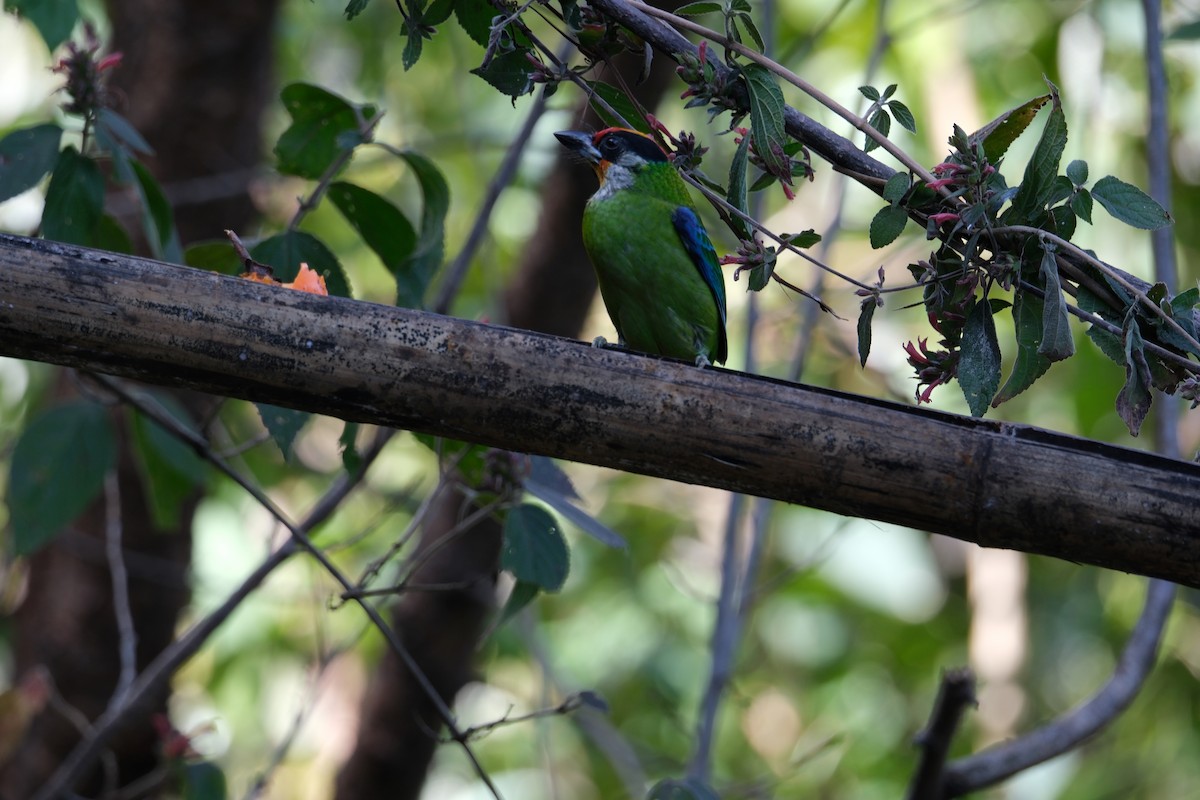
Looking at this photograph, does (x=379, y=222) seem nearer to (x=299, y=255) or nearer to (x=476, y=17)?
(x=299, y=255)

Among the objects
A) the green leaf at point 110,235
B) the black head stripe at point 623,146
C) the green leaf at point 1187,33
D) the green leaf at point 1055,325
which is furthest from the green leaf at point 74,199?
the green leaf at point 1187,33

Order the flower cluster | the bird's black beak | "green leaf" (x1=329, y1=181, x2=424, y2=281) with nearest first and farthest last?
the flower cluster < "green leaf" (x1=329, y1=181, x2=424, y2=281) < the bird's black beak

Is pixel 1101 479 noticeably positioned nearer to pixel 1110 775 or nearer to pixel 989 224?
pixel 989 224

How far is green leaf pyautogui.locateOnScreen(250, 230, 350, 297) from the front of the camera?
2.96 m

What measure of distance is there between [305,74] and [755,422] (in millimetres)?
6784

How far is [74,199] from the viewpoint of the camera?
2.85 meters

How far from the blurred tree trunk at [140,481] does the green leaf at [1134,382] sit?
3.72m

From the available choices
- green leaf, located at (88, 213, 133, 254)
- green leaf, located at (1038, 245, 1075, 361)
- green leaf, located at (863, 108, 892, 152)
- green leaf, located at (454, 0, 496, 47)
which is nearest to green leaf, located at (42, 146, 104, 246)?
green leaf, located at (88, 213, 133, 254)

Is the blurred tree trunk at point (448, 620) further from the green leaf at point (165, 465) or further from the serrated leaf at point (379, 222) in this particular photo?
the serrated leaf at point (379, 222)

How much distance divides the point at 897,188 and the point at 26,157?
6.81 feet

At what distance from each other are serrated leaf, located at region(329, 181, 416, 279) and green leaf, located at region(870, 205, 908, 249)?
1.44m

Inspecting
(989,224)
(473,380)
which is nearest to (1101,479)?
(989,224)

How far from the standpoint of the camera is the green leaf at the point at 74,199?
2.83 m

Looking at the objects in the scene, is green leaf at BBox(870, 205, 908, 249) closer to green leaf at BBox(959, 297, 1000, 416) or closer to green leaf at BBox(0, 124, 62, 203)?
green leaf at BBox(959, 297, 1000, 416)
